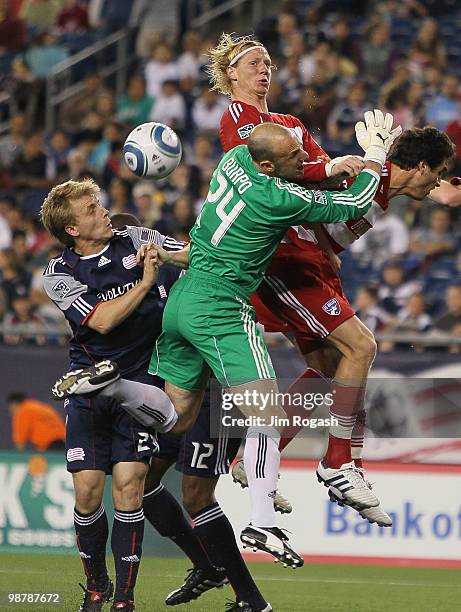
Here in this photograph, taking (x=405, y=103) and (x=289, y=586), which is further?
(x=405, y=103)

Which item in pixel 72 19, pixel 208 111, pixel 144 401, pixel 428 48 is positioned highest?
pixel 72 19

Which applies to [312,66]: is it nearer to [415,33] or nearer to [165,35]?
[415,33]

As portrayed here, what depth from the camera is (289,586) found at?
1014 centimetres

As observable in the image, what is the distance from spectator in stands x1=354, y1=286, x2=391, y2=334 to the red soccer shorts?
4.92 metres

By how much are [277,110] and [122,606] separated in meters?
9.14

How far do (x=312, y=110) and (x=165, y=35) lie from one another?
12.0ft

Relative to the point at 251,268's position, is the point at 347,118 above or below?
above

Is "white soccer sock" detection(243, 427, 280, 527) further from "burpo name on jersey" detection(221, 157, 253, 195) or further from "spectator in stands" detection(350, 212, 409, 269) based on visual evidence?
"spectator in stands" detection(350, 212, 409, 269)

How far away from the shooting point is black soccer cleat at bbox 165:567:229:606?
846 centimetres

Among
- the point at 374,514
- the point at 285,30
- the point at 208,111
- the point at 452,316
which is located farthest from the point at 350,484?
the point at 285,30

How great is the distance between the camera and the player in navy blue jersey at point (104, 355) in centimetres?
767

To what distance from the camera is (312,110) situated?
15.7 metres

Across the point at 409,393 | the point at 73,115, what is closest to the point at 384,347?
the point at 409,393

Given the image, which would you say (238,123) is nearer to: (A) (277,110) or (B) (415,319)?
(B) (415,319)
